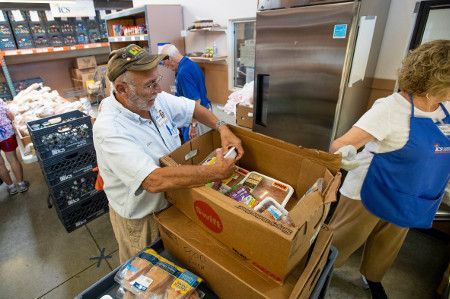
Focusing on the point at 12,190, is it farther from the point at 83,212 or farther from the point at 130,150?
the point at 130,150

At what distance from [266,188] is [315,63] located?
51.2 inches

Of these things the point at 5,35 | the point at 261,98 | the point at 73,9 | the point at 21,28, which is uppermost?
the point at 73,9

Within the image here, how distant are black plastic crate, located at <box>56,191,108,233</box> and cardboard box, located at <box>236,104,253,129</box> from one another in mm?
1783

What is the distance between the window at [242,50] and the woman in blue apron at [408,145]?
209 centimetres

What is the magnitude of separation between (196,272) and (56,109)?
2940 millimetres

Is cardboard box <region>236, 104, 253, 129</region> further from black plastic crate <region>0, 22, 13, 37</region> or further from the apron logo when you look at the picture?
black plastic crate <region>0, 22, 13, 37</region>

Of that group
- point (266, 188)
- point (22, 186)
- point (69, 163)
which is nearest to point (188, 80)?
point (69, 163)

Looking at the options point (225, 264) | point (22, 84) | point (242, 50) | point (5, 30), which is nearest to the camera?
point (225, 264)

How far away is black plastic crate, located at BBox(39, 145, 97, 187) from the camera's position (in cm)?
236

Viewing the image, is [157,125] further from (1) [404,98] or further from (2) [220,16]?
(2) [220,16]

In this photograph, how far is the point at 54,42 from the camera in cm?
523

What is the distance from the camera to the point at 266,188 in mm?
1229

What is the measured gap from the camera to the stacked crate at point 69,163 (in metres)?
2.30

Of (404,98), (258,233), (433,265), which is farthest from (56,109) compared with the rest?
(433,265)
